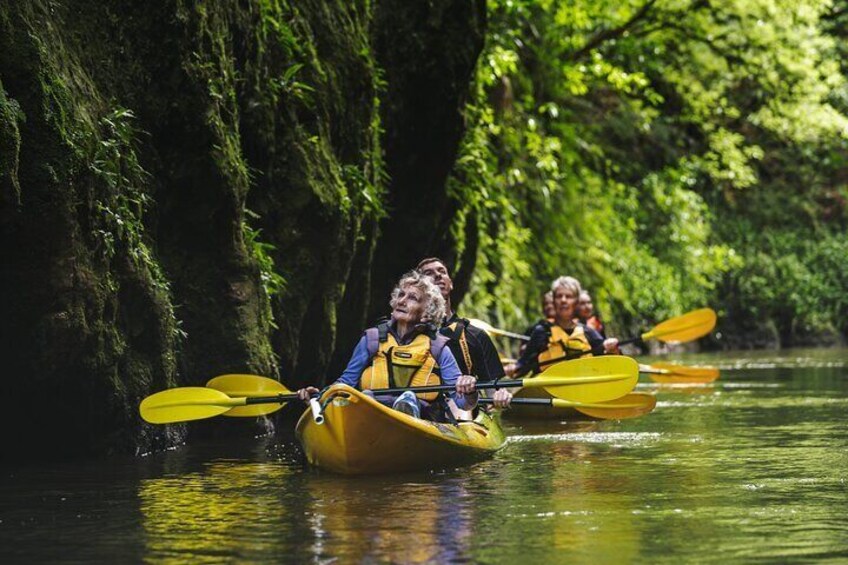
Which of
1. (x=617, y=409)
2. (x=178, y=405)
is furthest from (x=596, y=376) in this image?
(x=178, y=405)

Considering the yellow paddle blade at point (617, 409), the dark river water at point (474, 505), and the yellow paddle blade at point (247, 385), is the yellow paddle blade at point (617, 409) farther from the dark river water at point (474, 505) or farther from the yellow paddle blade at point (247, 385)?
the yellow paddle blade at point (247, 385)

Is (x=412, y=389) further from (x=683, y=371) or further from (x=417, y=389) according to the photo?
(x=683, y=371)

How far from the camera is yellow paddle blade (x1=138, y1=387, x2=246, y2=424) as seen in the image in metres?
9.35

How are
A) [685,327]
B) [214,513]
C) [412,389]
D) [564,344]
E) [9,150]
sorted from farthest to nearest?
[685,327] < [564,344] < [412,389] < [9,150] < [214,513]

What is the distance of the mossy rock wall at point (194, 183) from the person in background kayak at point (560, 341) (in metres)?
1.69

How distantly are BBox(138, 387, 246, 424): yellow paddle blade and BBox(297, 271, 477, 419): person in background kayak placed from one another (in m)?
0.80

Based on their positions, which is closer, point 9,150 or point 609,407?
point 9,150

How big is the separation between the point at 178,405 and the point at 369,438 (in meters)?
1.73

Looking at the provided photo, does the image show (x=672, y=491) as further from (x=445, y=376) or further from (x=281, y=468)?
(x=281, y=468)

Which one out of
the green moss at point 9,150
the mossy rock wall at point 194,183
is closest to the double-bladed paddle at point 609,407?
the mossy rock wall at point 194,183

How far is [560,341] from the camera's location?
543 inches

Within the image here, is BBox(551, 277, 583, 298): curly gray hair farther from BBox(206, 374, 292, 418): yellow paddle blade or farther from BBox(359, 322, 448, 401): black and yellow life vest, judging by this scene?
BBox(359, 322, 448, 401): black and yellow life vest

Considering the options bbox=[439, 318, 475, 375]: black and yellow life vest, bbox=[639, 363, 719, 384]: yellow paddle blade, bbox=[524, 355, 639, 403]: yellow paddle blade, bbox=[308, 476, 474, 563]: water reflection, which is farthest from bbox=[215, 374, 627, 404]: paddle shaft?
bbox=[639, 363, 719, 384]: yellow paddle blade

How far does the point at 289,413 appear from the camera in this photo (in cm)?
1361
